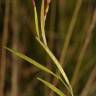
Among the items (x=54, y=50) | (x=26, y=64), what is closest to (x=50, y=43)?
(x=54, y=50)

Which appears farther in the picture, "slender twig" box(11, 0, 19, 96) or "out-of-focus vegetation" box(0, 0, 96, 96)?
"out-of-focus vegetation" box(0, 0, 96, 96)

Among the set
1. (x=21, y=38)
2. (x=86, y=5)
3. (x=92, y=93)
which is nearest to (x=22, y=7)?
(x=21, y=38)

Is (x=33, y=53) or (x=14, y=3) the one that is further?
(x=33, y=53)

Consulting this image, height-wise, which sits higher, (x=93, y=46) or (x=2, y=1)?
(x=2, y=1)

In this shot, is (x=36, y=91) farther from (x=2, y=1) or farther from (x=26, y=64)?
(x=2, y=1)

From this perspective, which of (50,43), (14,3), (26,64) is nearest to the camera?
(14,3)

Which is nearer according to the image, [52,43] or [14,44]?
[14,44]

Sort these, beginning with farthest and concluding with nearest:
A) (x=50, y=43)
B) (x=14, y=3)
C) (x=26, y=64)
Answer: (x=26, y=64) → (x=50, y=43) → (x=14, y=3)

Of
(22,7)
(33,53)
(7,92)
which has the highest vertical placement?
(22,7)

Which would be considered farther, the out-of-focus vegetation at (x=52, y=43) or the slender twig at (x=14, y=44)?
the out-of-focus vegetation at (x=52, y=43)

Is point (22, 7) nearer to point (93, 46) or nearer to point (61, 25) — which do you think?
point (61, 25)
